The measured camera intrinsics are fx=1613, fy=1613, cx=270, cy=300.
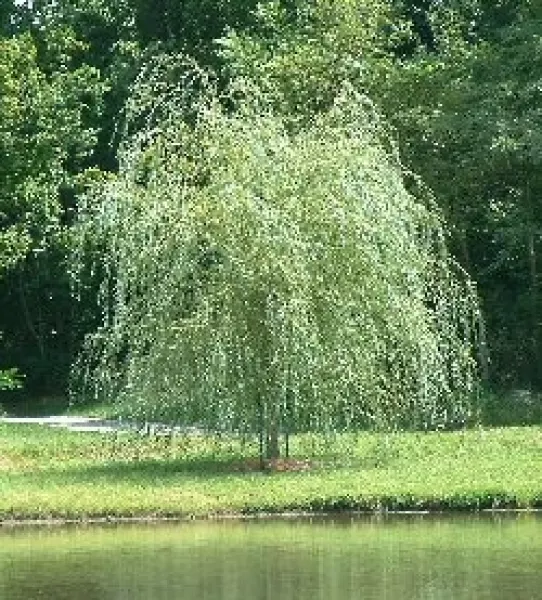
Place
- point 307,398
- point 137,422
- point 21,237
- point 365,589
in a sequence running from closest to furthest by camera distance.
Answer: point 365,589 → point 307,398 → point 137,422 → point 21,237

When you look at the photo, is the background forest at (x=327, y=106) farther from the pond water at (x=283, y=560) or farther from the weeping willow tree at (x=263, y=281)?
the pond water at (x=283, y=560)

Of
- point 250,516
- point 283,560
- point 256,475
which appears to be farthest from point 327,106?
point 283,560

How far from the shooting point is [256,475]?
2380 cm

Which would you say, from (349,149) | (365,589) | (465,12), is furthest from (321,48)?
(365,589)

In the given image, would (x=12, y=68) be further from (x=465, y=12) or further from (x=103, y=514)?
(x=103, y=514)

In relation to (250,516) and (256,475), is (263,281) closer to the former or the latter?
(256,475)

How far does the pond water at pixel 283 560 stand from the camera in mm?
15102

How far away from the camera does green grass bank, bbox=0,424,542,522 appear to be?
2111 cm

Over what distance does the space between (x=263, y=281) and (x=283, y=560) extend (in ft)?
23.2

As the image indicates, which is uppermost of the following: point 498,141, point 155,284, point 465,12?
point 465,12

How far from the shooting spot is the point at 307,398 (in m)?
23.8

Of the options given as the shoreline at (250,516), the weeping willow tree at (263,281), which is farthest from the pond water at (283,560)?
the weeping willow tree at (263,281)

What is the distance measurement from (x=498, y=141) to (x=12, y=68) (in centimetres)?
1224

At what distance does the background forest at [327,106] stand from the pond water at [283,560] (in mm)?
13794
